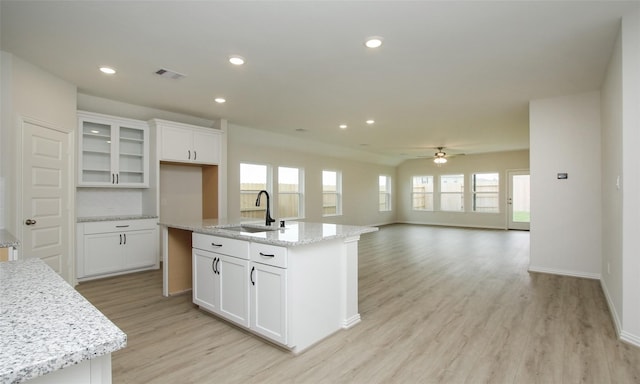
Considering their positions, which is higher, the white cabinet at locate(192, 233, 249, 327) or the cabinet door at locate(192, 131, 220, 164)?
the cabinet door at locate(192, 131, 220, 164)

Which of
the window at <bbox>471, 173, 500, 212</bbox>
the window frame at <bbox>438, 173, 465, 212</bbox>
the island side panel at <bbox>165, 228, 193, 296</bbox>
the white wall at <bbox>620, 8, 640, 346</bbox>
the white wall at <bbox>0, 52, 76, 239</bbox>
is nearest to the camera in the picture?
the white wall at <bbox>620, 8, 640, 346</bbox>

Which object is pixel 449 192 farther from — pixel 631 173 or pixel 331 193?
pixel 631 173

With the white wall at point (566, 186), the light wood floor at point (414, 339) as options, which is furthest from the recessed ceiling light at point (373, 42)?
the white wall at point (566, 186)

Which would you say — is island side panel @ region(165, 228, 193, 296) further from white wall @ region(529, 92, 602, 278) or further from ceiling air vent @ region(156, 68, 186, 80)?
white wall @ region(529, 92, 602, 278)

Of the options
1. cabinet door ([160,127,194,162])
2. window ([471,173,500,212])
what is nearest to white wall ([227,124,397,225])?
cabinet door ([160,127,194,162])

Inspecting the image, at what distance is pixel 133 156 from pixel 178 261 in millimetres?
2234

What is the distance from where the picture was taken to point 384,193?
1226cm

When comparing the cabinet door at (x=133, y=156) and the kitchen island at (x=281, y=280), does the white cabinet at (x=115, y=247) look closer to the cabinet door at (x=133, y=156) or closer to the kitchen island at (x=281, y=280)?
the cabinet door at (x=133, y=156)

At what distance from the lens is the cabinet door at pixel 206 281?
10.1ft

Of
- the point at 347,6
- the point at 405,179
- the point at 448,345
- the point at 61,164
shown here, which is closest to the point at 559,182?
the point at 448,345

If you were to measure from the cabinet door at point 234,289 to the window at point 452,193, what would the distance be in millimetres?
10070

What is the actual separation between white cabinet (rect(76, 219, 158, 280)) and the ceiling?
1840 millimetres

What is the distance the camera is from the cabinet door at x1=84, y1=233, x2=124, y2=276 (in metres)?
4.48

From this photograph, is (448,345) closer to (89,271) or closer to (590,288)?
(590,288)
